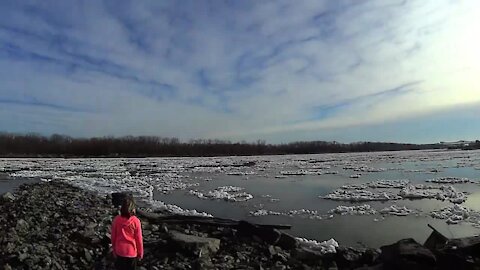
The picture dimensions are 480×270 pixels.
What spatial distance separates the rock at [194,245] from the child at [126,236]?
2.37m

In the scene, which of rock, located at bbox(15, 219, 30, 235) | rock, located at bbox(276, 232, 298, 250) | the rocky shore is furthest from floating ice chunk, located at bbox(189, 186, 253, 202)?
rock, located at bbox(15, 219, 30, 235)

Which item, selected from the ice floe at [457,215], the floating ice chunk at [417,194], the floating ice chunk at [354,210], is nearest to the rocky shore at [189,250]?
the floating ice chunk at [354,210]

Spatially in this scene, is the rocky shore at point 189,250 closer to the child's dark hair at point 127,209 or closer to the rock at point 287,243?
the rock at point 287,243

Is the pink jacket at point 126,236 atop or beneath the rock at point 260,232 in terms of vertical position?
atop

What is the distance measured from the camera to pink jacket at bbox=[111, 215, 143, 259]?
5.90m

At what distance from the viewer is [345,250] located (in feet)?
28.8

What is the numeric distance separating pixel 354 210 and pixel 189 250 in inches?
343

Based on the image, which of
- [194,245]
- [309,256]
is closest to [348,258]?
[309,256]

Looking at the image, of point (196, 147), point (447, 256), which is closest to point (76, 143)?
point (196, 147)

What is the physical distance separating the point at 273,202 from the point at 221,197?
113 inches

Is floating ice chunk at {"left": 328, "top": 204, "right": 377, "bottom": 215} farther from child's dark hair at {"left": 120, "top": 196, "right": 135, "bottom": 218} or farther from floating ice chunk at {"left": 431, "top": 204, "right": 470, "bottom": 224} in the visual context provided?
child's dark hair at {"left": 120, "top": 196, "right": 135, "bottom": 218}

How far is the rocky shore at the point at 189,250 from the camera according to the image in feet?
24.2

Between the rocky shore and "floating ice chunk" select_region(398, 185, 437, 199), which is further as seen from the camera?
"floating ice chunk" select_region(398, 185, 437, 199)

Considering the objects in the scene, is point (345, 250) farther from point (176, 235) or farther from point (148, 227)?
point (148, 227)
